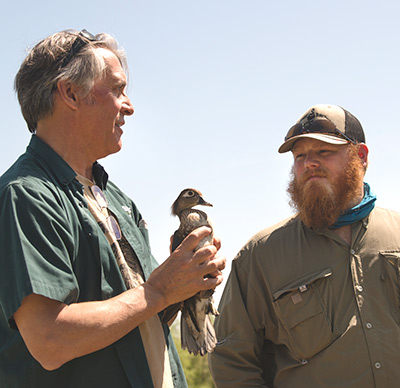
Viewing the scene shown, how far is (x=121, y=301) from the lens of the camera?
106 inches

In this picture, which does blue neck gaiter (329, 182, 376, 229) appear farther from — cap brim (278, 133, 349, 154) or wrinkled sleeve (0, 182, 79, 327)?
wrinkled sleeve (0, 182, 79, 327)

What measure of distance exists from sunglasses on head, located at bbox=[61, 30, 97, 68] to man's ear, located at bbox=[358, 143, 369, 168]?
2648mm

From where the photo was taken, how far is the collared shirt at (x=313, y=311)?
4.09 meters

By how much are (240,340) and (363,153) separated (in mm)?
2031

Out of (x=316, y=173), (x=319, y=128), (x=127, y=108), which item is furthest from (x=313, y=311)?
(x=127, y=108)

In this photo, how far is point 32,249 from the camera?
254 cm

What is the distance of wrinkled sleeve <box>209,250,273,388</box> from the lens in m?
4.37

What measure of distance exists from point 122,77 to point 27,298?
5.14 feet

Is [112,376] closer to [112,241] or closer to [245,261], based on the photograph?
[112,241]

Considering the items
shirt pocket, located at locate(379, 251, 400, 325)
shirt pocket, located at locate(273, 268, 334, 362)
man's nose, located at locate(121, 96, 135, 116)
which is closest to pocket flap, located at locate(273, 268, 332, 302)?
shirt pocket, located at locate(273, 268, 334, 362)

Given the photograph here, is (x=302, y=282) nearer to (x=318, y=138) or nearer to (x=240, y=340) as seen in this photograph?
(x=240, y=340)

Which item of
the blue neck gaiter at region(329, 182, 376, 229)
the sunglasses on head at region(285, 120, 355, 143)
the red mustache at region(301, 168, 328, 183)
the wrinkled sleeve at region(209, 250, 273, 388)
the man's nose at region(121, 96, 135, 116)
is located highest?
the man's nose at region(121, 96, 135, 116)

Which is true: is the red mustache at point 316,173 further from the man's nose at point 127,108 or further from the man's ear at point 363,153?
the man's nose at point 127,108

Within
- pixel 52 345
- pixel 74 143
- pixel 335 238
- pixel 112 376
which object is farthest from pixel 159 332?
pixel 335 238
